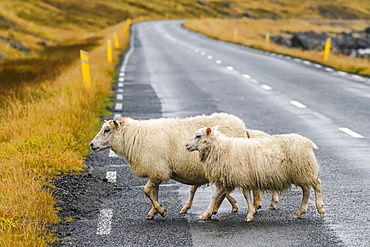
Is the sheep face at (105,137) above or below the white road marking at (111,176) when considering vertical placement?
above

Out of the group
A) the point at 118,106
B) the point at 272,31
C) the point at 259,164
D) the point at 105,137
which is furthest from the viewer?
the point at 272,31

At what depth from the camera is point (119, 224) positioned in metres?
6.42

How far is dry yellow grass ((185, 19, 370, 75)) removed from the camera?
1004 inches

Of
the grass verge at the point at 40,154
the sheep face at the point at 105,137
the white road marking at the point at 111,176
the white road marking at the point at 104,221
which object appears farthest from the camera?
the white road marking at the point at 111,176

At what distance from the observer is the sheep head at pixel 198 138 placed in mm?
6465

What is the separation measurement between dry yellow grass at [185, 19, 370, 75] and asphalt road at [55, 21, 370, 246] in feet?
6.98

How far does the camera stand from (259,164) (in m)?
6.29

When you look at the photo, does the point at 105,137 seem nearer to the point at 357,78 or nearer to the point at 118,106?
the point at 118,106

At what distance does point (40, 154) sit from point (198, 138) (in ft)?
10.5

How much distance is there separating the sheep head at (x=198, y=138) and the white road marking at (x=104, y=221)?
126 centimetres

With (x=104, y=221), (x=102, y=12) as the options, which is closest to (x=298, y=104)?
(x=104, y=221)

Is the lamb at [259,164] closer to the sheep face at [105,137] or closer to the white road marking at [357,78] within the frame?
the sheep face at [105,137]

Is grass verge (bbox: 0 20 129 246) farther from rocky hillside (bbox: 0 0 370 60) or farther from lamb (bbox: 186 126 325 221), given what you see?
rocky hillside (bbox: 0 0 370 60)

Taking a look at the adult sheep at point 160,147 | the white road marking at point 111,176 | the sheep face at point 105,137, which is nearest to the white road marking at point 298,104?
the white road marking at point 111,176
